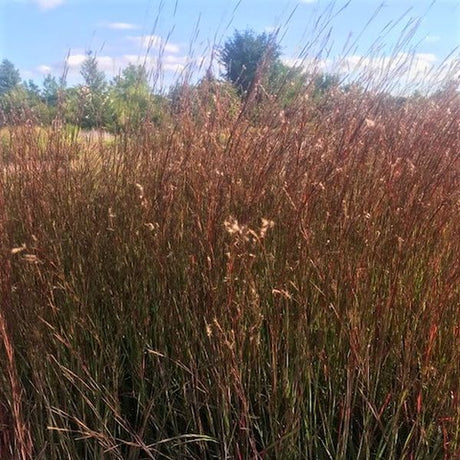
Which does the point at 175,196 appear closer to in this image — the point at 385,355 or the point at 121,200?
the point at 121,200

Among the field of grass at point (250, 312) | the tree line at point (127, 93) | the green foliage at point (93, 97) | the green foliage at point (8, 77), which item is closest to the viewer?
the field of grass at point (250, 312)

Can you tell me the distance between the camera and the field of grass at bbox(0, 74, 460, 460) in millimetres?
1697

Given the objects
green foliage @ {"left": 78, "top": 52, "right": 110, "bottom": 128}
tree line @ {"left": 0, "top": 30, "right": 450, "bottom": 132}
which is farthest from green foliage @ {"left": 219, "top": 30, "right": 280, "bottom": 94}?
green foliage @ {"left": 78, "top": 52, "right": 110, "bottom": 128}

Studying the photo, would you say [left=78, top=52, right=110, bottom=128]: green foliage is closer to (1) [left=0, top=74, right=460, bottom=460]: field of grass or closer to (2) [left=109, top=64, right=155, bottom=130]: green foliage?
(2) [left=109, top=64, right=155, bottom=130]: green foliage

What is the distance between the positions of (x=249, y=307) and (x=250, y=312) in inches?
1.3

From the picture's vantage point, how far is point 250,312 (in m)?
1.77

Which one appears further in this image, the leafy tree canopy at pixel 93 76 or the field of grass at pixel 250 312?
the leafy tree canopy at pixel 93 76

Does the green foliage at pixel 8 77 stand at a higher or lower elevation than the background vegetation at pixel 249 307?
higher

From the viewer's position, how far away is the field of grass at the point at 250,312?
1.70m

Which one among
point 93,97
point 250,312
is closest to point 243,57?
point 93,97

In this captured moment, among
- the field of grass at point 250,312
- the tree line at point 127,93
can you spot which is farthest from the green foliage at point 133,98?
the field of grass at point 250,312

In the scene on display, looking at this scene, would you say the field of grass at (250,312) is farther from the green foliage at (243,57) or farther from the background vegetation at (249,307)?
the green foliage at (243,57)

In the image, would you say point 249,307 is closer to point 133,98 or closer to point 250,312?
point 250,312

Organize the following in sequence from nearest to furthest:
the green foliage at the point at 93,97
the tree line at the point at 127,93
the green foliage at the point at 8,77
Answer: the tree line at the point at 127,93 < the green foliage at the point at 93,97 < the green foliage at the point at 8,77
